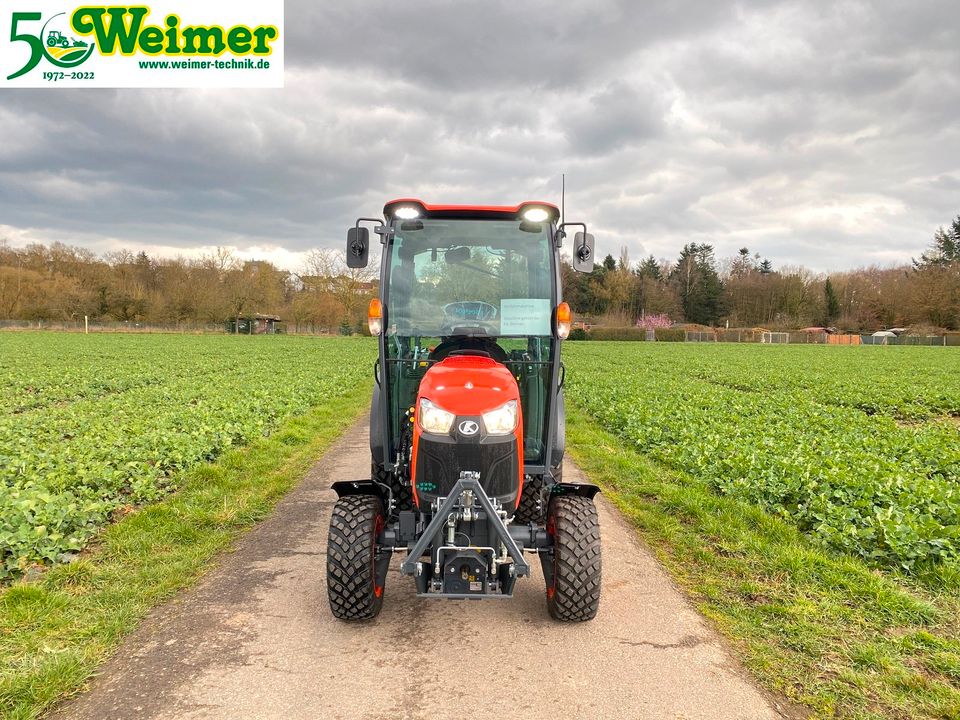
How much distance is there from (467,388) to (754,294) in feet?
296

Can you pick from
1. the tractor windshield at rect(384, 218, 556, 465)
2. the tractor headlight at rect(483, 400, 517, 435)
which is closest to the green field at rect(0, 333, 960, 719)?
the tractor headlight at rect(483, 400, 517, 435)

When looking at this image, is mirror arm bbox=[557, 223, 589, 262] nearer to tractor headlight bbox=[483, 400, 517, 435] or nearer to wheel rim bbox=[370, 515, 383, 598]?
tractor headlight bbox=[483, 400, 517, 435]

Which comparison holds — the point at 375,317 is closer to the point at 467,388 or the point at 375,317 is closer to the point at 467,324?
the point at 467,324

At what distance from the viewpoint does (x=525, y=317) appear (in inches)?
177

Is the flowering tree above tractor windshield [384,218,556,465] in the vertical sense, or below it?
above

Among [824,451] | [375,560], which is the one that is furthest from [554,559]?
[824,451]

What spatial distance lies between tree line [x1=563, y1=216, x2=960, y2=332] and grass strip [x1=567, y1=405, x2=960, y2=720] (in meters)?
68.8

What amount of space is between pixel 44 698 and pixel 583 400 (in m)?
12.8

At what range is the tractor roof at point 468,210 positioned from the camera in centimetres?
430

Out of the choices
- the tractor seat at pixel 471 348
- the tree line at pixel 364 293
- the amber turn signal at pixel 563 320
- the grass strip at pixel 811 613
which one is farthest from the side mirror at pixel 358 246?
the tree line at pixel 364 293

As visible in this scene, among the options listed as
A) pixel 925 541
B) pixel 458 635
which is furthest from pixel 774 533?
pixel 458 635

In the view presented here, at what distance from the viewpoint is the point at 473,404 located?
144 inches

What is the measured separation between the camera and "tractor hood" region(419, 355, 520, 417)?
365 centimetres

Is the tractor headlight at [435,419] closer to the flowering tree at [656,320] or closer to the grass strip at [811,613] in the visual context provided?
the grass strip at [811,613]
